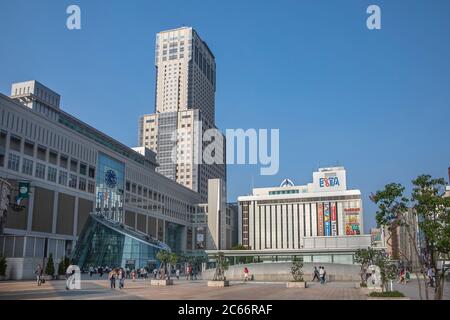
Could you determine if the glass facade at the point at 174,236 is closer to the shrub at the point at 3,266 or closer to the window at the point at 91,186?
the window at the point at 91,186

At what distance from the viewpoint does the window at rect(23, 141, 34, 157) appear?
210 feet

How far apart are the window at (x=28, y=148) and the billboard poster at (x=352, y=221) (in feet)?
305

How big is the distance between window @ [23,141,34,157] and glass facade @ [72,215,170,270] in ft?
49.2

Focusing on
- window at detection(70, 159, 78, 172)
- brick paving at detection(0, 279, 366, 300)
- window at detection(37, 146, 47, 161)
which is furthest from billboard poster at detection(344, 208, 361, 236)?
brick paving at detection(0, 279, 366, 300)

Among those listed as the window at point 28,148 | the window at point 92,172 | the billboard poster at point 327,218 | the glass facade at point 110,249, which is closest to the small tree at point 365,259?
the glass facade at point 110,249

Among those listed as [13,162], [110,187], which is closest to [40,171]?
[13,162]

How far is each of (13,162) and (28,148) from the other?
3.97 metres

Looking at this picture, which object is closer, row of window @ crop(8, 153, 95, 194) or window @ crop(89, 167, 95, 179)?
row of window @ crop(8, 153, 95, 194)

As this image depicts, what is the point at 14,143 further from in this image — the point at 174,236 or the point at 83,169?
the point at 174,236

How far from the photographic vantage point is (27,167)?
63.9 m

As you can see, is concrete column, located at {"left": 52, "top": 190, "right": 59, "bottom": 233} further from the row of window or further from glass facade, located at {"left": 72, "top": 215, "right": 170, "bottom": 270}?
glass facade, located at {"left": 72, "top": 215, "right": 170, "bottom": 270}
